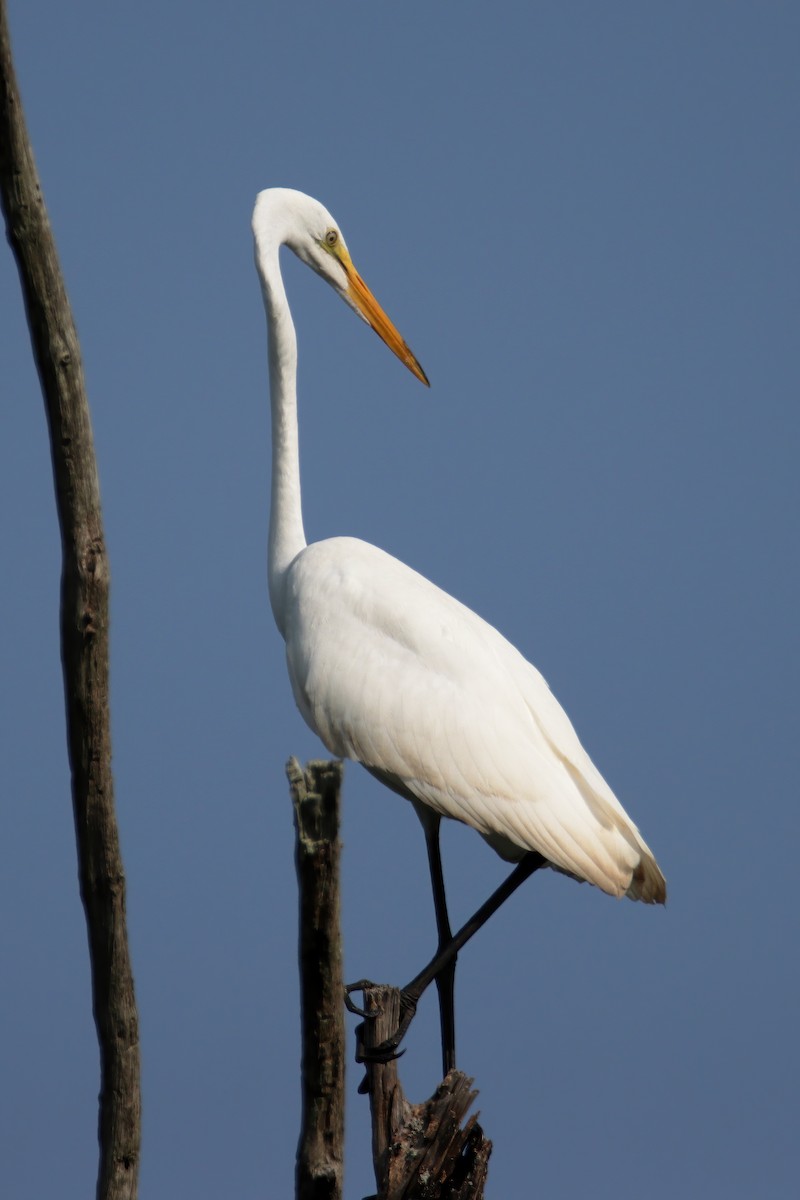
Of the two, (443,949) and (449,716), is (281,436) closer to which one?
(449,716)

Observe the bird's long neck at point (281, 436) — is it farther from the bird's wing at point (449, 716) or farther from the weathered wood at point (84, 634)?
the weathered wood at point (84, 634)

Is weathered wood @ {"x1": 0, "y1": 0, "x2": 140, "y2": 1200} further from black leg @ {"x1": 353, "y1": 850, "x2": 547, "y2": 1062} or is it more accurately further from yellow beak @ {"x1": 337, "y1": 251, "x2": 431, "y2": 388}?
yellow beak @ {"x1": 337, "y1": 251, "x2": 431, "y2": 388}

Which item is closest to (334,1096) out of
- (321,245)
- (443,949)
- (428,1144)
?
(428,1144)

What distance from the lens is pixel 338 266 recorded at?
5172mm

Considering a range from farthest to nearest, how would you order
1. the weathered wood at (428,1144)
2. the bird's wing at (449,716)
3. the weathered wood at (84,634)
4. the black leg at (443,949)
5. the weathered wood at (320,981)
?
1. the black leg at (443,949)
2. the bird's wing at (449,716)
3. the weathered wood at (428,1144)
4. the weathered wood at (320,981)
5. the weathered wood at (84,634)

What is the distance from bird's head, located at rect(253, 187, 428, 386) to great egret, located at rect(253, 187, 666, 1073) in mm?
1006

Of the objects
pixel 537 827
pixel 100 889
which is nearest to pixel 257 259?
pixel 537 827

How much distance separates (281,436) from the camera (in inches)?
189

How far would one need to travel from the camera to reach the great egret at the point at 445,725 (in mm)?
3930

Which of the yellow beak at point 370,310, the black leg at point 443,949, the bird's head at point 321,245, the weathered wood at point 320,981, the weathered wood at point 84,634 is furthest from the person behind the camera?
the yellow beak at point 370,310

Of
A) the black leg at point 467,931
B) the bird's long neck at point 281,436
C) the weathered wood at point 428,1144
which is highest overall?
the bird's long neck at point 281,436

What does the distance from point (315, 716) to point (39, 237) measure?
1.90m

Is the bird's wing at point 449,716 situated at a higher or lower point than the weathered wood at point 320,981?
higher

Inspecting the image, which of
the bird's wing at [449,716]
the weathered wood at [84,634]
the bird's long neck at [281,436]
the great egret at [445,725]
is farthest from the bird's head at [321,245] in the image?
the weathered wood at [84,634]
